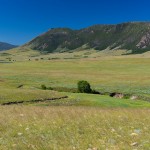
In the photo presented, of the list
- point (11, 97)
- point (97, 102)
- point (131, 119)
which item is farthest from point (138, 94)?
point (131, 119)

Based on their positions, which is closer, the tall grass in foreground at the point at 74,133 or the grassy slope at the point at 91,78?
the tall grass in foreground at the point at 74,133

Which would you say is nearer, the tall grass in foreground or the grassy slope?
the tall grass in foreground

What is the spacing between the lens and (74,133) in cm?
1278

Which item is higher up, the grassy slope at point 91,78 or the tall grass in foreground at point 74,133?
the tall grass in foreground at point 74,133

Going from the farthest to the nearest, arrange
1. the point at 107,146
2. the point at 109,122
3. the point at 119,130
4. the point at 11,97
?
the point at 11,97
the point at 109,122
the point at 119,130
the point at 107,146

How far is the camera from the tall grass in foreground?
10.7m

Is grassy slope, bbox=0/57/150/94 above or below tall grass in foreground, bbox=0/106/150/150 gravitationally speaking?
below

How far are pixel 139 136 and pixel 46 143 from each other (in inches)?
138

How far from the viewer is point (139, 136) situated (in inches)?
472

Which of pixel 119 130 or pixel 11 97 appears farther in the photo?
pixel 11 97

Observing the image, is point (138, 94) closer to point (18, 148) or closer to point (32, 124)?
point (32, 124)

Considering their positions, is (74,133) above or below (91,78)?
above

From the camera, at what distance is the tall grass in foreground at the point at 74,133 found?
10719 mm

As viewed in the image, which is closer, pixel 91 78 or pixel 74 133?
pixel 74 133
